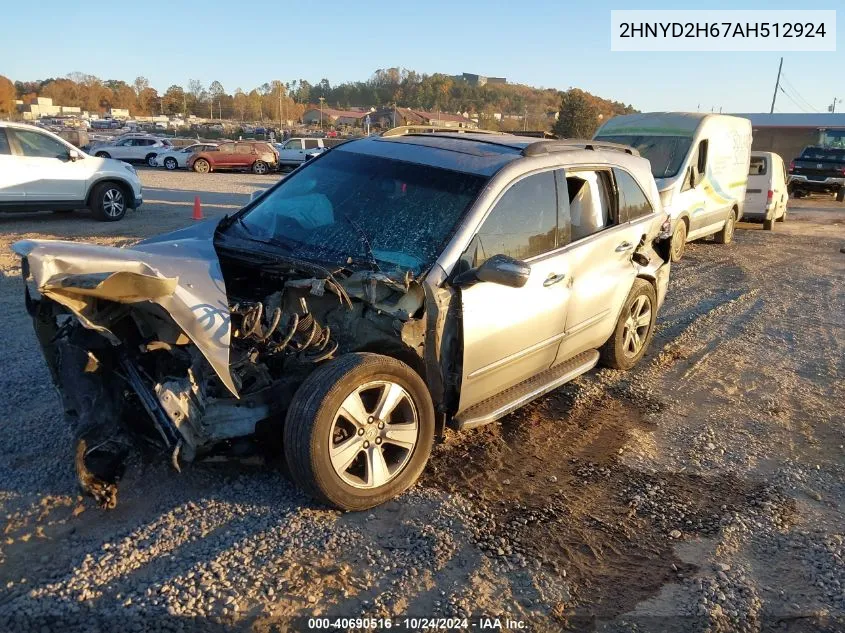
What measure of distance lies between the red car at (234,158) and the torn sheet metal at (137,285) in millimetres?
28040

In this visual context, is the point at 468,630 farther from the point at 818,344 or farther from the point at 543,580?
the point at 818,344

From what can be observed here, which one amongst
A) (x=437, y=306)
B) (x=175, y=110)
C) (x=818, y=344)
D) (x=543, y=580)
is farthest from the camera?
(x=175, y=110)

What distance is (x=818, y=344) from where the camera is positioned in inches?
273

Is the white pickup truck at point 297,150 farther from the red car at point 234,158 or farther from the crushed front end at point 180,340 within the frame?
the crushed front end at point 180,340

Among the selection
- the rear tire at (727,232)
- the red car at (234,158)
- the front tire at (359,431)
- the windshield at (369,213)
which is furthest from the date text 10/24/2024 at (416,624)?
the red car at (234,158)

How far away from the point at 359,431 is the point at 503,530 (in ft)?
2.88

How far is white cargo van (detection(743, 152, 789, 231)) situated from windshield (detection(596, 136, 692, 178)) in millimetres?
4705

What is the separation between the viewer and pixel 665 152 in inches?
461

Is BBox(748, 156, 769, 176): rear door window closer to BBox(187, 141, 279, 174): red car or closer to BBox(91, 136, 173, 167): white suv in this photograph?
BBox(187, 141, 279, 174): red car

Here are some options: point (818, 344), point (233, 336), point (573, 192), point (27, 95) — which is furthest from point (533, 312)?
point (27, 95)

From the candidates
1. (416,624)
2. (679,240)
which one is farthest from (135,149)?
(416,624)

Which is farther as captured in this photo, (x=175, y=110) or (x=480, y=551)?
(x=175, y=110)

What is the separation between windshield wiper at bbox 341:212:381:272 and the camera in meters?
3.92

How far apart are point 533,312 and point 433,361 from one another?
829mm
